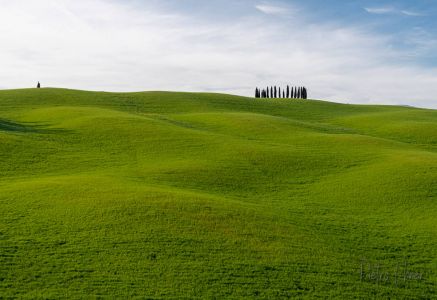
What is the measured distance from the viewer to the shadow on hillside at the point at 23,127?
153 ft

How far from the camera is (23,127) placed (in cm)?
4862

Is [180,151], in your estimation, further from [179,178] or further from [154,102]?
[154,102]

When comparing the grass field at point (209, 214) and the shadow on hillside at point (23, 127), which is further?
the shadow on hillside at point (23, 127)

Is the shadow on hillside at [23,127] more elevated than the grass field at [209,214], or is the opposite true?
the shadow on hillside at [23,127]

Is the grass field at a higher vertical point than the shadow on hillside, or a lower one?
lower

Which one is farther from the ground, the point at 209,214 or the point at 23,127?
the point at 23,127

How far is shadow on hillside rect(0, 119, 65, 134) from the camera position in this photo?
4652 cm

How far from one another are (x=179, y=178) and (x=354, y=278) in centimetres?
1488

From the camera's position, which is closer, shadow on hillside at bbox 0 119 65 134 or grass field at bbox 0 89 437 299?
grass field at bbox 0 89 437 299

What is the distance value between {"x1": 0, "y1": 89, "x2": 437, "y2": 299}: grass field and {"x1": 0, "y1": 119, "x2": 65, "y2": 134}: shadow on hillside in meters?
0.17

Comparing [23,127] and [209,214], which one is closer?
[209,214]

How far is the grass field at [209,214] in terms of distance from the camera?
19.9 metres

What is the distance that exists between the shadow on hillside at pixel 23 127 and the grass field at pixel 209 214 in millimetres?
175

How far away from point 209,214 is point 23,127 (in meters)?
28.9
